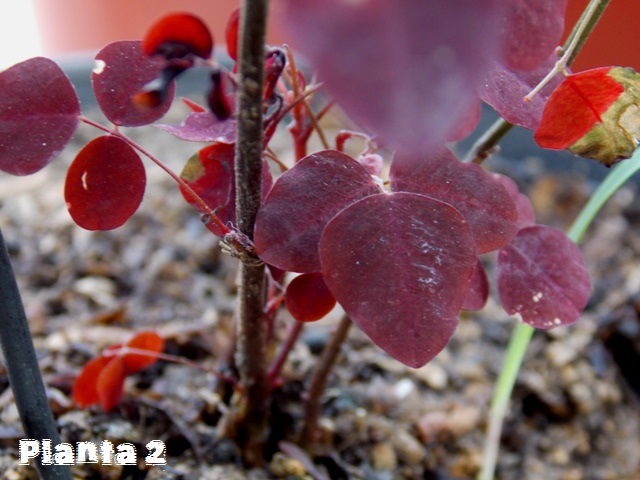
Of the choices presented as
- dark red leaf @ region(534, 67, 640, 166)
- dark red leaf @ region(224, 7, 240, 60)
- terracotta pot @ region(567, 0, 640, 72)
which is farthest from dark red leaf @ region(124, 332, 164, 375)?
terracotta pot @ region(567, 0, 640, 72)

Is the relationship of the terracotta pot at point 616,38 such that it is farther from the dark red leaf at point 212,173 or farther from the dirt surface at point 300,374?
the dark red leaf at point 212,173

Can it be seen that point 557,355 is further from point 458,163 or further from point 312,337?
point 458,163

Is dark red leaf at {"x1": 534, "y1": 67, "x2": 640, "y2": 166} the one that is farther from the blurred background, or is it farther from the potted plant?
the blurred background

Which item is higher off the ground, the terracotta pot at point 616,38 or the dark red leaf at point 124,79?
the dark red leaf at point 124,79

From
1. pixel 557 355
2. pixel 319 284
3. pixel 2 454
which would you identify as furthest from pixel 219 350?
pixel 557 355

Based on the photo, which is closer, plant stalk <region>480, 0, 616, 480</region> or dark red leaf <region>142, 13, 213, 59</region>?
dark red leaf <region>142, 13, 213, 59</region>

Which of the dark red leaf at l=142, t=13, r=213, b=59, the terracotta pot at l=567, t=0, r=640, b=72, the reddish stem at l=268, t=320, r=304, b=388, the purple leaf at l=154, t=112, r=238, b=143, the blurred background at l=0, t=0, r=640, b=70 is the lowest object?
the reddish stem at l=268, t=320, r=304, b=388

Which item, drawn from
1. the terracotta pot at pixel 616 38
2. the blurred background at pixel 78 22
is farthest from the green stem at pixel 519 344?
the blurred background at pixel 78 22
